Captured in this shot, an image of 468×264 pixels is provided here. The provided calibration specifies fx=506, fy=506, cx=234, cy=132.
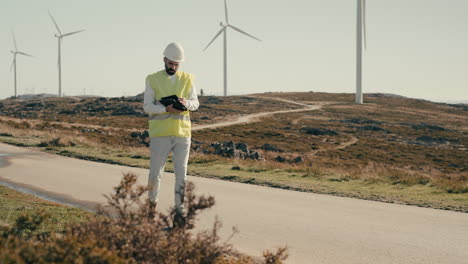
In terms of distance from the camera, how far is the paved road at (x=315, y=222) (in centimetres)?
630

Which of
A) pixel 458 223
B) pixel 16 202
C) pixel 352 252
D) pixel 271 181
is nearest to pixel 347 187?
pixel 271 181

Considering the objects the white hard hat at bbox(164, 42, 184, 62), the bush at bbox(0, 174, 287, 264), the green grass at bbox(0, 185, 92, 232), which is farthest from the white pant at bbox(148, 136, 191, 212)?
the bush at bbox(0, 174, 287, 264)

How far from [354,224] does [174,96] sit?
3564mm

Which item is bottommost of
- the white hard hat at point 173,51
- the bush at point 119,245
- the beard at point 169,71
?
the bush at point 119,245

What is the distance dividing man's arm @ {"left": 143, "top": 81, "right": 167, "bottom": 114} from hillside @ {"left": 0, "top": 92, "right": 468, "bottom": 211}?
6124 mm

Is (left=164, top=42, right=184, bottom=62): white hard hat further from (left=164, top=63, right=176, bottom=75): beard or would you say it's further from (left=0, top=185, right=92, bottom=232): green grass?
(left=0, top=185, right=92, bottom=232): green grass

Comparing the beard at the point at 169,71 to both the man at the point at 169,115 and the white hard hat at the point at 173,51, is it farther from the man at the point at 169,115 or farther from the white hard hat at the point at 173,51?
the white hard hat at the point at 173,51

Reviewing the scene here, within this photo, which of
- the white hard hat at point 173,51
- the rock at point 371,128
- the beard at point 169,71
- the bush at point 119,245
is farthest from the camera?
the rock at point 371,128

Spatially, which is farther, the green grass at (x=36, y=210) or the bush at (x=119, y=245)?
the green grass at (x=36, y=210)

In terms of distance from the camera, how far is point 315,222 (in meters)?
8.15

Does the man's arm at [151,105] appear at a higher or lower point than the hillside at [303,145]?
higher

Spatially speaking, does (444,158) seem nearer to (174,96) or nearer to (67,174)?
(67,174)

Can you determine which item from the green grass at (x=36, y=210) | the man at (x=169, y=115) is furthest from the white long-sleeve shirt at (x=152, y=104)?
the green grass at (x=36, y=210)

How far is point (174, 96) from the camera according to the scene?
6785 mm
